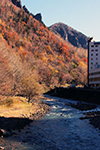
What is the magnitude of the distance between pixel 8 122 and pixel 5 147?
9100 millimetres

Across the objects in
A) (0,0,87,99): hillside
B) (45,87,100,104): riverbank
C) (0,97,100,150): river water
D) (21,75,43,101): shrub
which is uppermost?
(0,0,87,99): hillside

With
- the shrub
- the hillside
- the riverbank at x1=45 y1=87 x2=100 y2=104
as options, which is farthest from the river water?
the riverbank at x1=45 y1=87 x2=100 y2=104

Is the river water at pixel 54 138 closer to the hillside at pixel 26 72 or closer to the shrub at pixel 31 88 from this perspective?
the hillside at pixel 26 72

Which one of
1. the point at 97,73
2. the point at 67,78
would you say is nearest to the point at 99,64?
the point at 97,73

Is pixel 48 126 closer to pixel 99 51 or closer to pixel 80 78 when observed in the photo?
pixel 99 51

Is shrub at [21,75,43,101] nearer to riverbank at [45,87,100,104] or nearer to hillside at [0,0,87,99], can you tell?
hillside at [0,0,87,99]

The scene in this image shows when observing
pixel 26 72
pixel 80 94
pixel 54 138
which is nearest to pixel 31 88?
pixel 54 138

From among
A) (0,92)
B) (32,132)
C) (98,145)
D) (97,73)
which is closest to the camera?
(98,145)

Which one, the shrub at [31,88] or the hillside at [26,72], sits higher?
the hillside at [26,72]

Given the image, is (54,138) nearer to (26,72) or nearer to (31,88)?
(31,88)

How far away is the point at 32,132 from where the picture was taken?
79.9 ft

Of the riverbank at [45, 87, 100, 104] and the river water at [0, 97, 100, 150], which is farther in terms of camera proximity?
the riverbank at [45, 87, 100, 104]

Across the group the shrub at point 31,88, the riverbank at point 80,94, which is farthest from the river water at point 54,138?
the riverbank at point 80,94

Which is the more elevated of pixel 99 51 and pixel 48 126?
pixel 99 51
